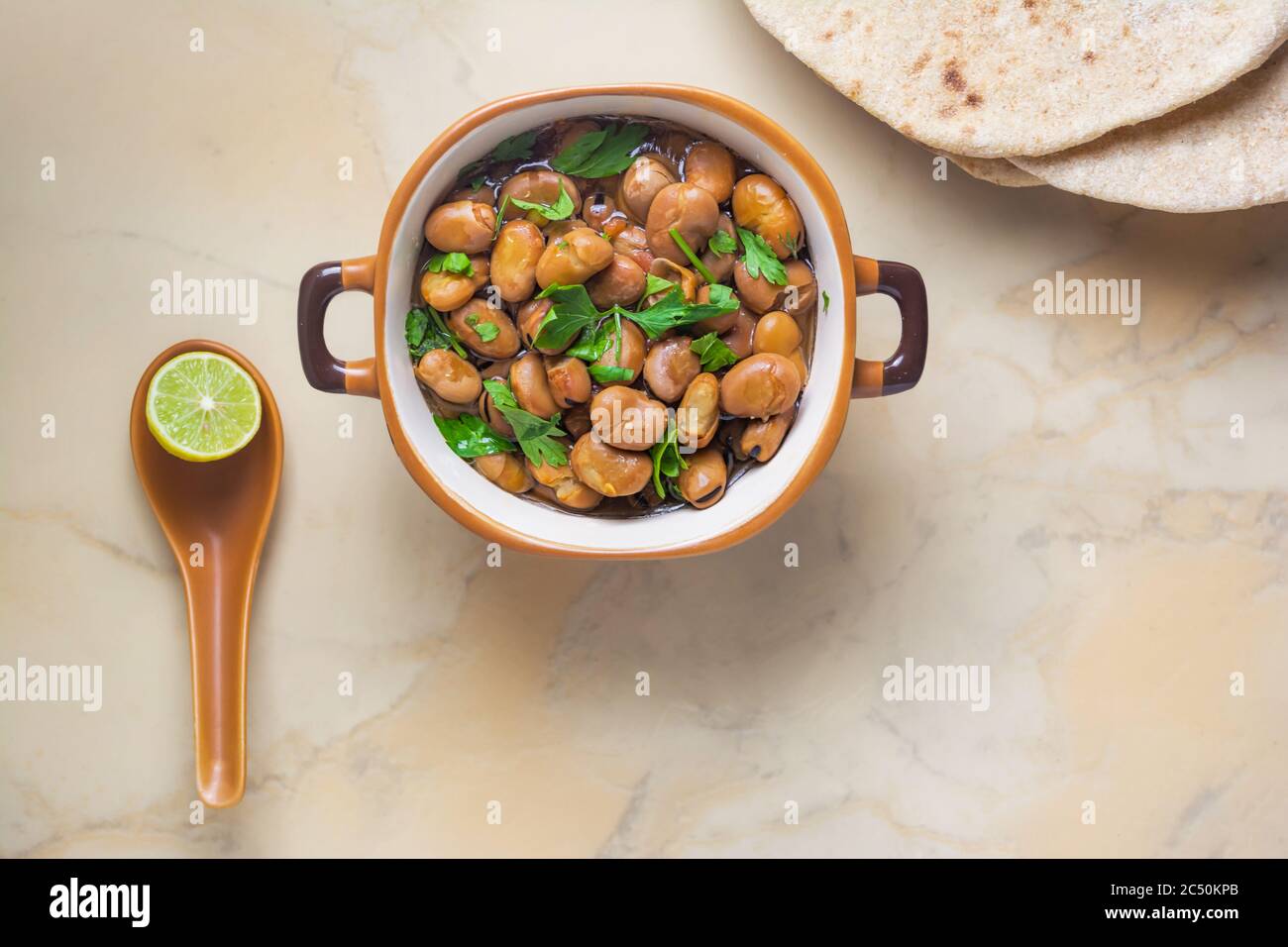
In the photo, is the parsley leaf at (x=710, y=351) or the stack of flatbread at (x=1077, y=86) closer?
the parsley leaf at (x=710, y=351)

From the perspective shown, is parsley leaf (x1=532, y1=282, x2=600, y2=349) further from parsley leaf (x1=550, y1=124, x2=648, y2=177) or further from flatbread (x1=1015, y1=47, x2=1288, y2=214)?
flatbread (x1=1015, y1=47, x2=1288, y2=214)

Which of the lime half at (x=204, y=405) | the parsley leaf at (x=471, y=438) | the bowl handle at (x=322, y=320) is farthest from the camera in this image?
the lime half at (x=204, y=405)

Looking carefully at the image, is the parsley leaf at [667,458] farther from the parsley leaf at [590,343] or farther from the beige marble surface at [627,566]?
the beige marble surface at [627,566]

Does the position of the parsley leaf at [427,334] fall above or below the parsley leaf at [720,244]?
below

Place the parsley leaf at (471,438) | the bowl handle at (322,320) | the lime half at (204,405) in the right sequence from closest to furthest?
the bowl handle at (322,320) < the parsley leaf at (471,438) < the lime half at (204,405)

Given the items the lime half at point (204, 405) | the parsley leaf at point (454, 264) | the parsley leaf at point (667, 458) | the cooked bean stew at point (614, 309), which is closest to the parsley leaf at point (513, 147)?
the cooked bean stew at point (614, 309)

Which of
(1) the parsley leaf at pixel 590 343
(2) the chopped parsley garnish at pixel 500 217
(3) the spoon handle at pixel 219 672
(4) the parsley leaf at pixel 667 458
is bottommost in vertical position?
(3) the spoon handle at pixel 219 672

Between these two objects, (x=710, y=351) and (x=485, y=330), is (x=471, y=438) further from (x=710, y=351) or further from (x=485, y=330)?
(x=710, y=351)
